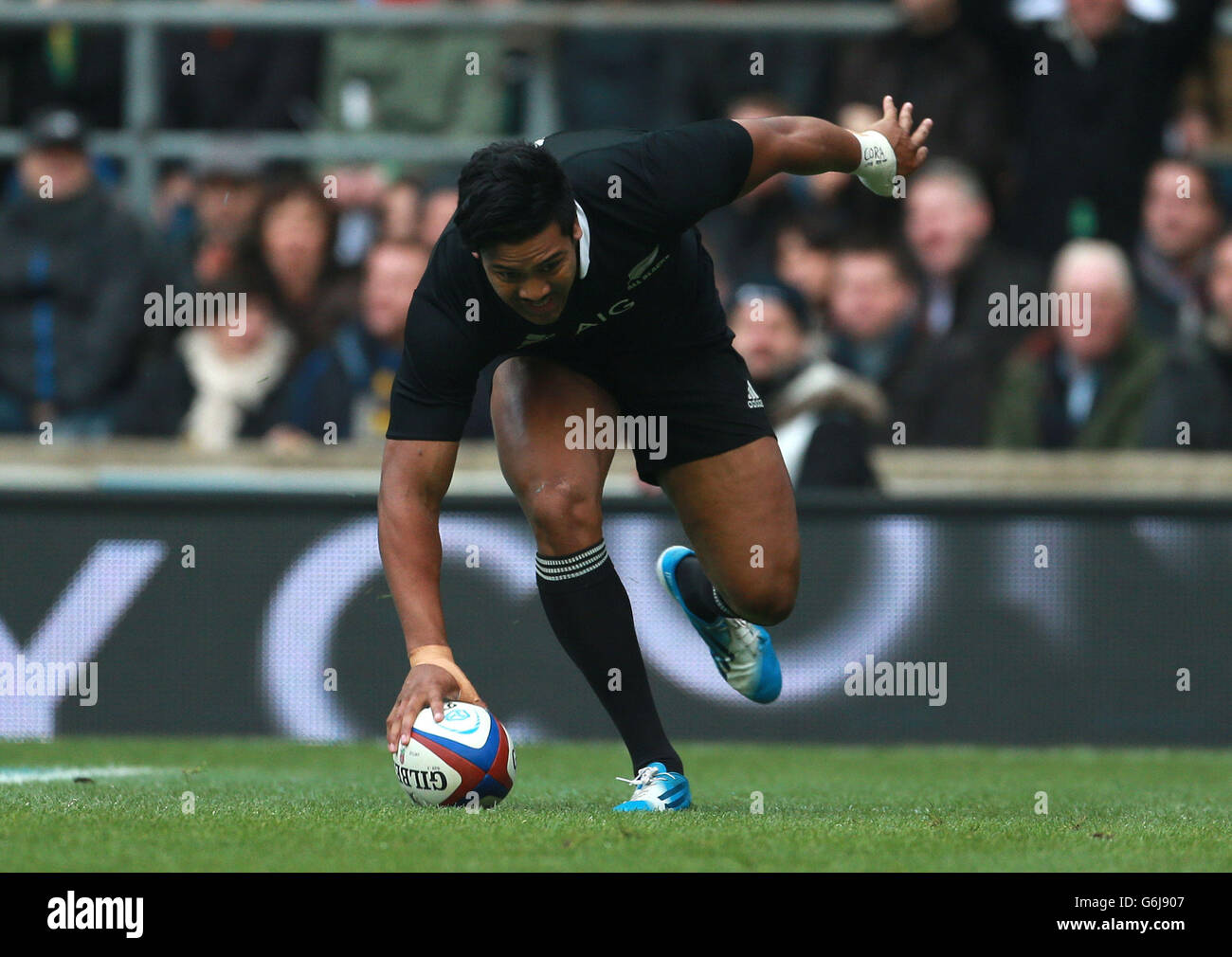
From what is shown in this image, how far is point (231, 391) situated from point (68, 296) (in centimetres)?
98

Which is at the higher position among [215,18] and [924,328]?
[215,18]

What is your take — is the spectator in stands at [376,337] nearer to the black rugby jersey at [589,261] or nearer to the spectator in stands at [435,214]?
the spectator in stands at [435,214]

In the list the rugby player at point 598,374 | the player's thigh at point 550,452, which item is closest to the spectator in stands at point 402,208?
the rugby player at point 598,374

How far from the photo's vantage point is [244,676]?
9500 millimetres

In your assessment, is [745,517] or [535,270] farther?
[745,517]

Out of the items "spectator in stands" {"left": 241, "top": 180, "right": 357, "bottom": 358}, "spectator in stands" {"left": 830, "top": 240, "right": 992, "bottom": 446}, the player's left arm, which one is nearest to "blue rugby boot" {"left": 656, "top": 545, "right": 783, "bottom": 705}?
the player's left arm

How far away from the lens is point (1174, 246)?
416 inches

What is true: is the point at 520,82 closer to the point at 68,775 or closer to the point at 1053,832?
the point at 68,775

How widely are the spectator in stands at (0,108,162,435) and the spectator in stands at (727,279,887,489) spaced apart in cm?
315

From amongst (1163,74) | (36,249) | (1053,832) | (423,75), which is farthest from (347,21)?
(1053,832)

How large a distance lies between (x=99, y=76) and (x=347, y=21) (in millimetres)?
1462

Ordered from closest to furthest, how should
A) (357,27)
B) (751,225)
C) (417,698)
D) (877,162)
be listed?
(417,698), (877,162), (751,225), (357,27)

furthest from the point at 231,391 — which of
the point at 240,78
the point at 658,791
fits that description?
the point at 658,791

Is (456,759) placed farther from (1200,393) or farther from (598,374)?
(1200,393)
